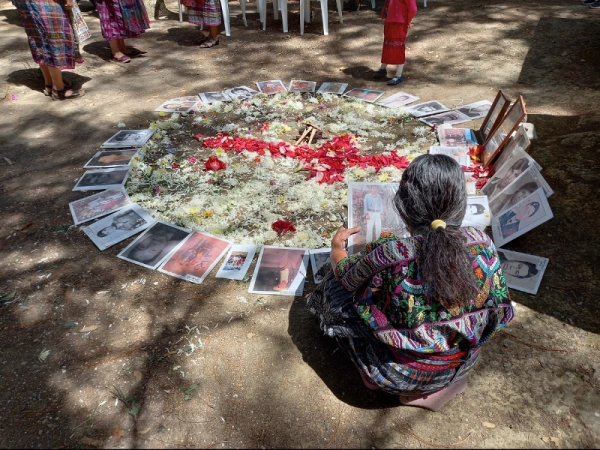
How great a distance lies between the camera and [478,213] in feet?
11.1

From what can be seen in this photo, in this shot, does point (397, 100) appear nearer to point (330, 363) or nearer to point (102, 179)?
point (102, 179)

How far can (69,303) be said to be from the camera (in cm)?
289

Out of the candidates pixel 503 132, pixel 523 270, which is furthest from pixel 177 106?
pixel 523 270

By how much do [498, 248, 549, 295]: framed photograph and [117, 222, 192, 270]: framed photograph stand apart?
233 cm

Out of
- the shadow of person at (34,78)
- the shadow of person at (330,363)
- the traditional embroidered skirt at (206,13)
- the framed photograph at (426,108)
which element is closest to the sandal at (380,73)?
the framed photograph at (426,108)

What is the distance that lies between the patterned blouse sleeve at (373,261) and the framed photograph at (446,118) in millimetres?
3275

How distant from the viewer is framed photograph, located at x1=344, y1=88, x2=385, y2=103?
539 cm

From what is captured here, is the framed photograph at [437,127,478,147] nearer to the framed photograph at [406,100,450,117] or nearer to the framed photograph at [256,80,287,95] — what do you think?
the framed photograph at [406,100,450,117]

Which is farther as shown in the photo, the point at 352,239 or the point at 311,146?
the point at 311,146

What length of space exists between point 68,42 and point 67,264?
3.26m

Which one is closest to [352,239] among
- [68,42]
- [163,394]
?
[163,394]

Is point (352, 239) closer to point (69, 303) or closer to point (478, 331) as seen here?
point (478, 331)

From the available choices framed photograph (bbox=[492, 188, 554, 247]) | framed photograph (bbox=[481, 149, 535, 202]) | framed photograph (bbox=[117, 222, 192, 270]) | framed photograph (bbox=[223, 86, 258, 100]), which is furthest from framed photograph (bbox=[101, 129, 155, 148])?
framed photograph (bbox=[492, 188, 554, 247])

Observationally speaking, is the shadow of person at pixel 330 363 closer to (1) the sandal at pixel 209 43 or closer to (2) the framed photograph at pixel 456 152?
(2) the framed photograph at pixel 456 152
